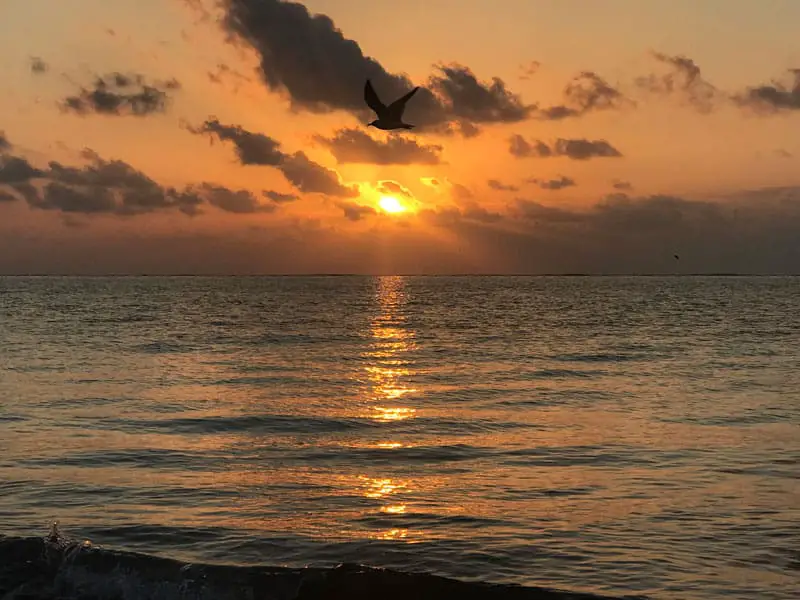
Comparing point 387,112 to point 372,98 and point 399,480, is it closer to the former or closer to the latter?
point 372,98

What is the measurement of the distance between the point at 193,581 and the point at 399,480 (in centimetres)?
724

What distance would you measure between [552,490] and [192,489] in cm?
740

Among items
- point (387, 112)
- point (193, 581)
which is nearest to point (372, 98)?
point (387, 112)

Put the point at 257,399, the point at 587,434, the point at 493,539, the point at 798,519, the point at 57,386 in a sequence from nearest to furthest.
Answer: the point at 493,539, the point at 798,519, the point at 587,434, the point at 257,399, the point at 57,386

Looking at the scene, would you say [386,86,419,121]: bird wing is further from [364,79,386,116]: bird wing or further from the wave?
the wave

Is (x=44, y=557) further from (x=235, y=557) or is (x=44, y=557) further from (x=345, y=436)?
(x=345, y=436)

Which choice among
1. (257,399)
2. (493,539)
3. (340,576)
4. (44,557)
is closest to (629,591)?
(493,539)

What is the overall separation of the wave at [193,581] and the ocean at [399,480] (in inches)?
1.3

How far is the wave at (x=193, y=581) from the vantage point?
41.4 ft

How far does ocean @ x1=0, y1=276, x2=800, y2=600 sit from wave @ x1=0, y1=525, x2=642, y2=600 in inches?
1.3

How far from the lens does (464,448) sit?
76.0 ft

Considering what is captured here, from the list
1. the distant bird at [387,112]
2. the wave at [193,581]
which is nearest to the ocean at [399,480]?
the wave at [193,581]

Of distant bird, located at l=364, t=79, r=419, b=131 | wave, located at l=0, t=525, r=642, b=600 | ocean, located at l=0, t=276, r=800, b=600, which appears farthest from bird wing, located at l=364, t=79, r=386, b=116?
wave, located at l=0, t=525, r=642, b=600

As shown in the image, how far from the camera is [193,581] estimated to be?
43.0ft
